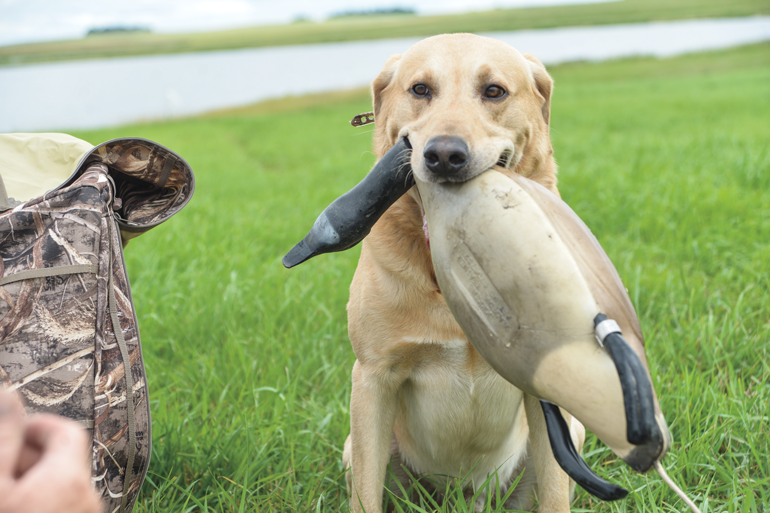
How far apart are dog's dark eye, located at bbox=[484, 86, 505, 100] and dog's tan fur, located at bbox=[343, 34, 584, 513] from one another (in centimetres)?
2

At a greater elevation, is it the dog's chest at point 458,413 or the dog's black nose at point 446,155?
the dog's black nose at point 446,155

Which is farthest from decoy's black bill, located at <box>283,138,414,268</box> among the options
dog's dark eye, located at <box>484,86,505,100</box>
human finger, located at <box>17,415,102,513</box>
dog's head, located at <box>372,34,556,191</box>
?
human finger, located at <box>17,415,102,513</box>

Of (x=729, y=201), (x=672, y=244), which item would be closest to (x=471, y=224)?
(x=672, y=244)

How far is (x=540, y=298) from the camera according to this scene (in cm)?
109

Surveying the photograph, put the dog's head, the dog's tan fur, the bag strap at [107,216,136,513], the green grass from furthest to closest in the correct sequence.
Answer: the green grass
the dog's tan fur
the dog's head
the bag strap at [107,216,136,513]

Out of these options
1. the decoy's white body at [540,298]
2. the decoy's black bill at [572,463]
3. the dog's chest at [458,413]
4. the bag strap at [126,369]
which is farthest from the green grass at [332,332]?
the decoy's white body at [540,298]

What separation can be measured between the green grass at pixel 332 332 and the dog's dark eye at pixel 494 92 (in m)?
0.41

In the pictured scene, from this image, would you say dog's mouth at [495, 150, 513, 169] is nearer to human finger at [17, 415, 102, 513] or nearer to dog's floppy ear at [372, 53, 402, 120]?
dog's floppy ear at [372, 53, 402, 120]

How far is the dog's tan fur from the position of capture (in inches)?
68.4

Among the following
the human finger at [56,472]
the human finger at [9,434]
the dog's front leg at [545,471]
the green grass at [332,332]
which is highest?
the human finger at [9,434]

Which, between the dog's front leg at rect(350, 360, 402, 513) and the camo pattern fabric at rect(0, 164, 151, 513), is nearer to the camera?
the camo pattern fabric at rect(0, 164, 151, 513)

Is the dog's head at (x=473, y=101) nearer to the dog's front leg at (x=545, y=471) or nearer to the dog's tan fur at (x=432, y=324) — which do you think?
the dog's tan fur at (x=432, y=324)

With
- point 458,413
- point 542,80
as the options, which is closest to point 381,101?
point 542,80

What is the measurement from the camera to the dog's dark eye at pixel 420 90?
1831 millimetres
